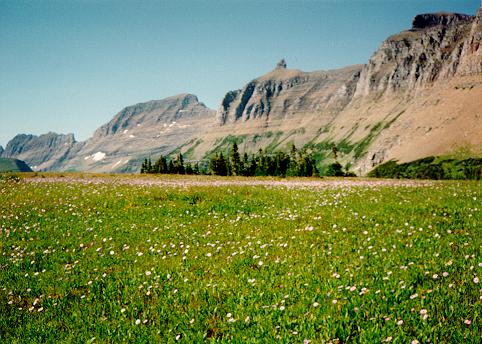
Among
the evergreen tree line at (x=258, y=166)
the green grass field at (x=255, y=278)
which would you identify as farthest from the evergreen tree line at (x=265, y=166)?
the green grass field at (x=255, y=278)

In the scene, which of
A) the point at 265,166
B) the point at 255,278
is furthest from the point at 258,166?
the point at 255,278

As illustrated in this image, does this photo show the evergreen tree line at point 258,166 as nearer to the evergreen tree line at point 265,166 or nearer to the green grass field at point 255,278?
the evergreen tree line at point 265,166

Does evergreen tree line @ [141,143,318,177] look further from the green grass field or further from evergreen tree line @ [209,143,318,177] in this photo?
the green grass field

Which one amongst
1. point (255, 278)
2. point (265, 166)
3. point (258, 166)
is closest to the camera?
point (255, 278)

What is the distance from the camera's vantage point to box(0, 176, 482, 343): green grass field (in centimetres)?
555

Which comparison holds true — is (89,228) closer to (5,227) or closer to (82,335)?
(5,227)

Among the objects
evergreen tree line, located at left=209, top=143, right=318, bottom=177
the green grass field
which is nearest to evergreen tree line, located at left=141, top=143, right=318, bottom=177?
evergreen tree line, located at left=209, top=143, right=318, bottom=177

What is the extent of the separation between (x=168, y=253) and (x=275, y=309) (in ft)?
16.5

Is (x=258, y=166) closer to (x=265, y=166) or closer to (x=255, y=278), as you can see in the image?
(x=265, y=166)

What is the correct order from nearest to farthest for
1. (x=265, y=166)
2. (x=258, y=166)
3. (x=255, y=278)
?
1. (x=255, y=278)
2. (x=265, y=166)
3. (x=258, y=166)

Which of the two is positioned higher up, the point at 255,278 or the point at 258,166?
the point at 258,166

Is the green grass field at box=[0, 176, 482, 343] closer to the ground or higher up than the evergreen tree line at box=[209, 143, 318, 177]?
closer to the ground

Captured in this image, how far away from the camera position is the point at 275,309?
6117mm

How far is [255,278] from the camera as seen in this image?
7.73m
